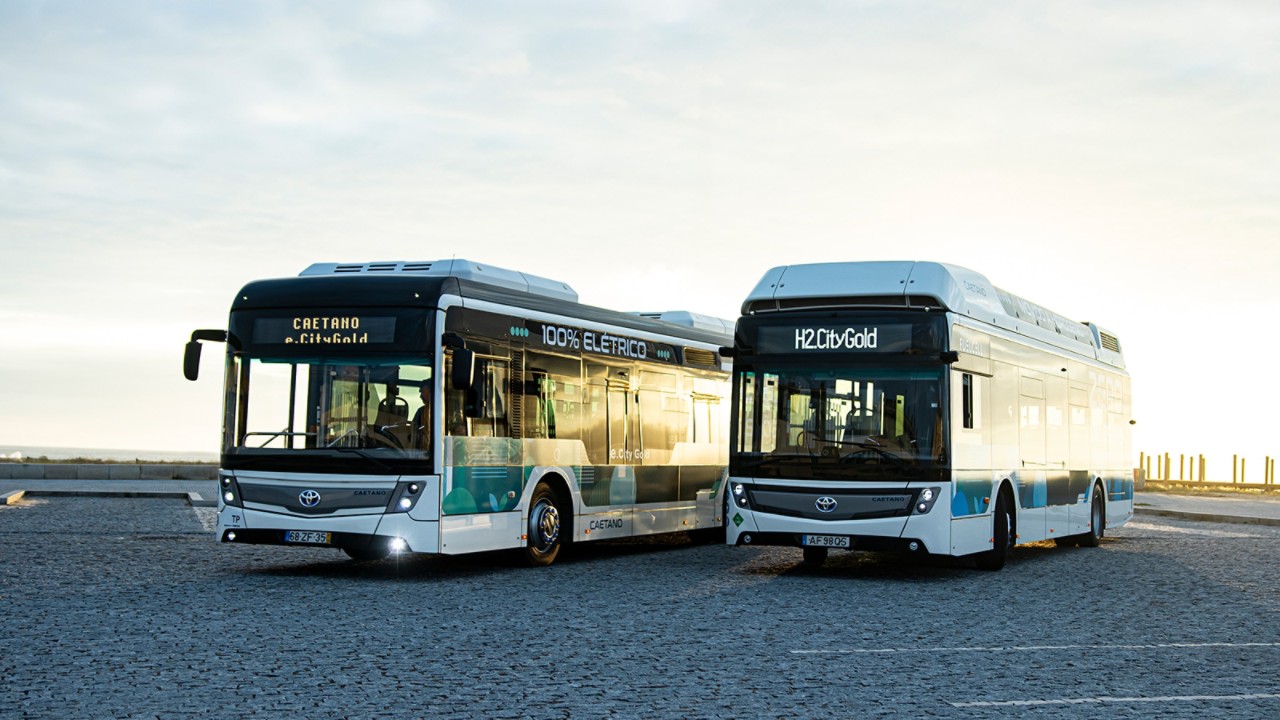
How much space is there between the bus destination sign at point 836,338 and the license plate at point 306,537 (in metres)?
5.19

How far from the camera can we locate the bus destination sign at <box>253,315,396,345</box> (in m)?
15.7

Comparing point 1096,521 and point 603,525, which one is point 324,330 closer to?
point 603,525

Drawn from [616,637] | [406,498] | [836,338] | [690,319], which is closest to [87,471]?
[690,319]

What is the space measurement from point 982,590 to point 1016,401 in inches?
149

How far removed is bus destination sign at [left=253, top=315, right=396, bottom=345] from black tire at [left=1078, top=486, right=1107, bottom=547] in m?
12.8

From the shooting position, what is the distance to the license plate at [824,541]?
53.7 ft

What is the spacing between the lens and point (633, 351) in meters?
20.0

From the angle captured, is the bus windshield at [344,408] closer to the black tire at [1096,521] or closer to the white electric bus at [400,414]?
the white electric bus at [400,414]

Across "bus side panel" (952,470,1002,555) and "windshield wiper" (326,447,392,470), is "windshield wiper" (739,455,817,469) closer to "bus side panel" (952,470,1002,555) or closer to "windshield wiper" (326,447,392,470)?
"bus side panel" (952,470,1002,555)

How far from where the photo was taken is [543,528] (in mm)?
17641

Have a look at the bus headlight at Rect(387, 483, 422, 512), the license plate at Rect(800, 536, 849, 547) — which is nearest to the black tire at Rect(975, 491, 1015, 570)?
the license plate at Rect(800, 536, 849, 547)

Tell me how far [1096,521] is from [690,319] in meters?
7.50

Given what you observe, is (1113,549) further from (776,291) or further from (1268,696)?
(1268,696)

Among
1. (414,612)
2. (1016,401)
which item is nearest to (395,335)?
(414,612)
